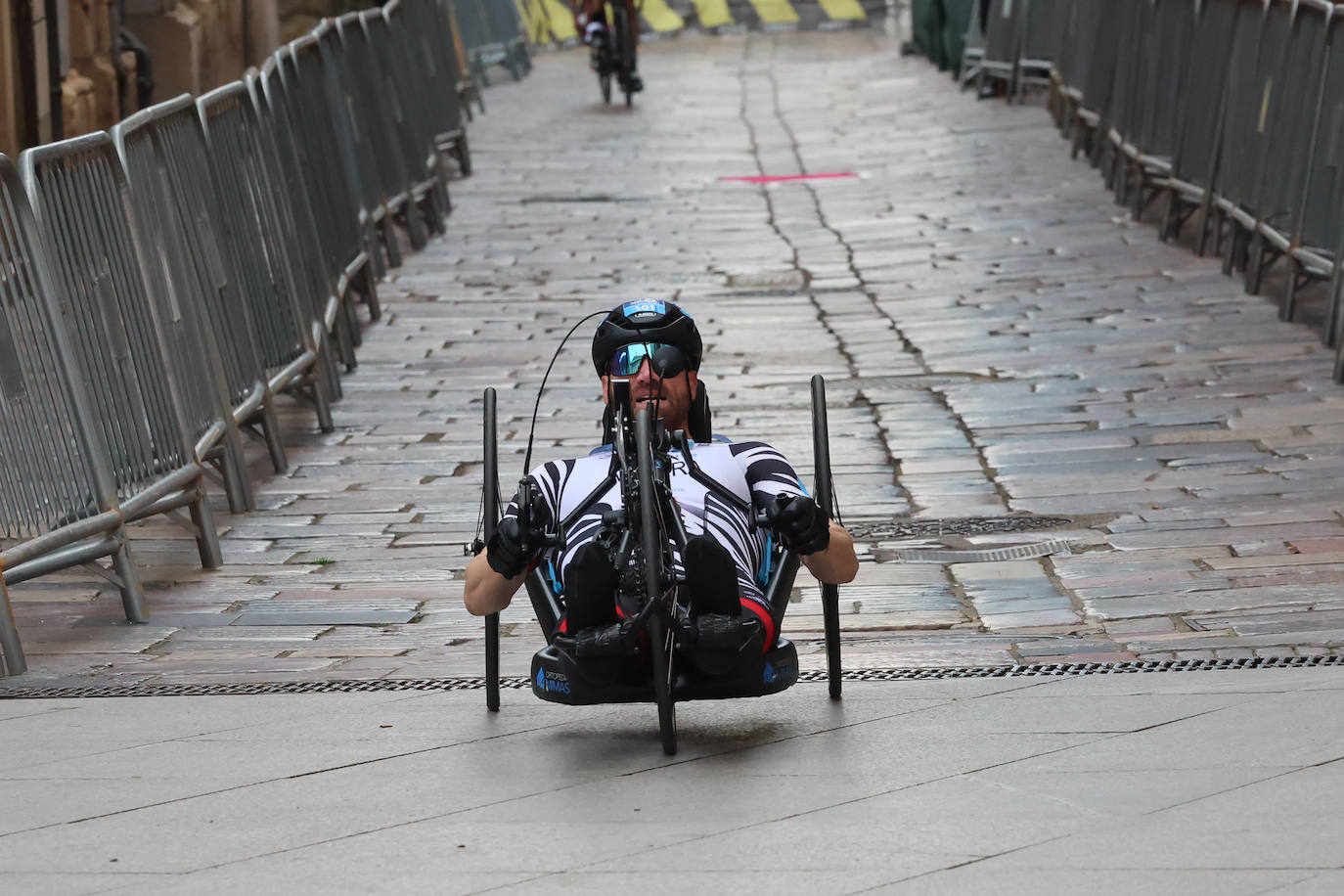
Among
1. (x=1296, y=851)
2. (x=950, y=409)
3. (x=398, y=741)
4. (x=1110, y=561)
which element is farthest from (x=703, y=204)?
(x=1296, y=851)

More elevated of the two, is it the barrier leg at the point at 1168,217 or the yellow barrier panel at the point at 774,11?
the barrier leg at the point at 1168,217

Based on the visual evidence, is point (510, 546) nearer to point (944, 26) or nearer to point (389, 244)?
point (389, 244)

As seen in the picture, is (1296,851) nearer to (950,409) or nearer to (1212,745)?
(1212,745)

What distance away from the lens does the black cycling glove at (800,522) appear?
4.53m

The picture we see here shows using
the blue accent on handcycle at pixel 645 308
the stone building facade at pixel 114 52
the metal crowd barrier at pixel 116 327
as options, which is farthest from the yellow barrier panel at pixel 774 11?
the blue accent on handcycle at pixel 645 308

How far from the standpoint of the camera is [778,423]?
888cm

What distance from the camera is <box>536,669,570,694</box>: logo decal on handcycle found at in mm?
4602

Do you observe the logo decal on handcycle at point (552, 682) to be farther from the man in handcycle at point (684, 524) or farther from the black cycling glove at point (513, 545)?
the black cycling glove at point (513, 545)

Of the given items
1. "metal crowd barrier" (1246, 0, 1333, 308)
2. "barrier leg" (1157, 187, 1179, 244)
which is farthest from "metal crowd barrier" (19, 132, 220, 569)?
"barrier leg" (1157, 187, 1179, 244)

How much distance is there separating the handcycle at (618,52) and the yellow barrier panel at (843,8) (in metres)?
11.2

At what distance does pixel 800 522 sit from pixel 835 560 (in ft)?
0.85

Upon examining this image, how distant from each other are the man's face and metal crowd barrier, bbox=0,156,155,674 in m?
2.01

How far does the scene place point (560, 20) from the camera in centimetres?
3275

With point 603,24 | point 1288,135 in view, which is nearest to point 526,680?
point 1288,135
